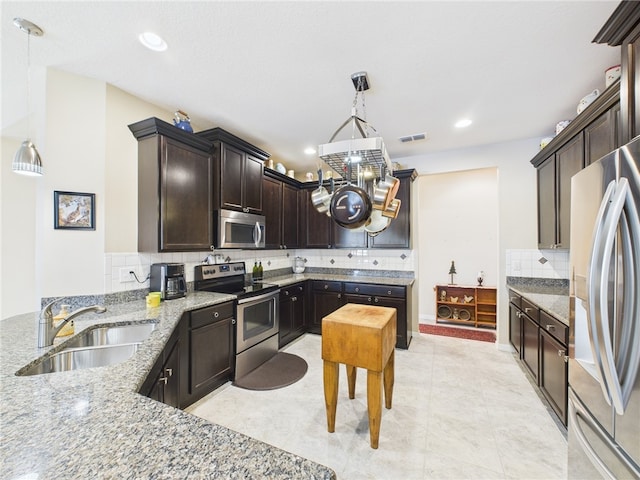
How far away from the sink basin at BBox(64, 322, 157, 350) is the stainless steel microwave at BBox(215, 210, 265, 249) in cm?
113

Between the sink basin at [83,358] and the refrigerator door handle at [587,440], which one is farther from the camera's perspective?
the sink basin at [83,358]

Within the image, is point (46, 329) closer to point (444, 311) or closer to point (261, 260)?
point (261, 260)

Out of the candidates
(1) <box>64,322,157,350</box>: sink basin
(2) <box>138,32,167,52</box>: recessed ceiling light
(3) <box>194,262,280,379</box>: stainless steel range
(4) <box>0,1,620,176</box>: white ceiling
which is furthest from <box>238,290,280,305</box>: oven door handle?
(2) <box>138,32,167,52</box>: recessed ceiling light

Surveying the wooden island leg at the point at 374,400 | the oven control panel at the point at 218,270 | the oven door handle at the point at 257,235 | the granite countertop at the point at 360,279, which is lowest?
the wooden island leg at the point at 374,400

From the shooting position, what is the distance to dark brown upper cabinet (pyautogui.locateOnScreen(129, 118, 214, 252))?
2283 millimetres

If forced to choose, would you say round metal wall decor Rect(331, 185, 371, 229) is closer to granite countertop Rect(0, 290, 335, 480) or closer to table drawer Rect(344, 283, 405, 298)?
granite countertop Rect(0, 290, 335, 480)

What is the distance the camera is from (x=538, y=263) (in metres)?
3.28

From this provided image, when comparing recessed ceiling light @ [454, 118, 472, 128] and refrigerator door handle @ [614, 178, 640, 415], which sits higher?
recessed ceiling light @ [454, 118, 472, 128]

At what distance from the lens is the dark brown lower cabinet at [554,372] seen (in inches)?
72.8

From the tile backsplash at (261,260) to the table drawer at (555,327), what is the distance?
1.87 m

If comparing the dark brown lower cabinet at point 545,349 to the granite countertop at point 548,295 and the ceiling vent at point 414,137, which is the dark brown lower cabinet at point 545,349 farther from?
the ceiling vent at point 414,137

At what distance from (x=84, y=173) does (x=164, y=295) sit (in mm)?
1181

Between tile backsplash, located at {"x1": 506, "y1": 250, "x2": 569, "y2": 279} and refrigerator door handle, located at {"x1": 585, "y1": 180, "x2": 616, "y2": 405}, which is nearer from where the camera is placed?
refrigerator door handle, located at {"x1": 585, "y1": 180, "x2": 616, "y2": 405}

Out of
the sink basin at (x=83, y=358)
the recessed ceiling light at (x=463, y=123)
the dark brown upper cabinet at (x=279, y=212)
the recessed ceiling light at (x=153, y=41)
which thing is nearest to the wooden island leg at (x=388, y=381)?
the sink basin at (x=83, y=358)
